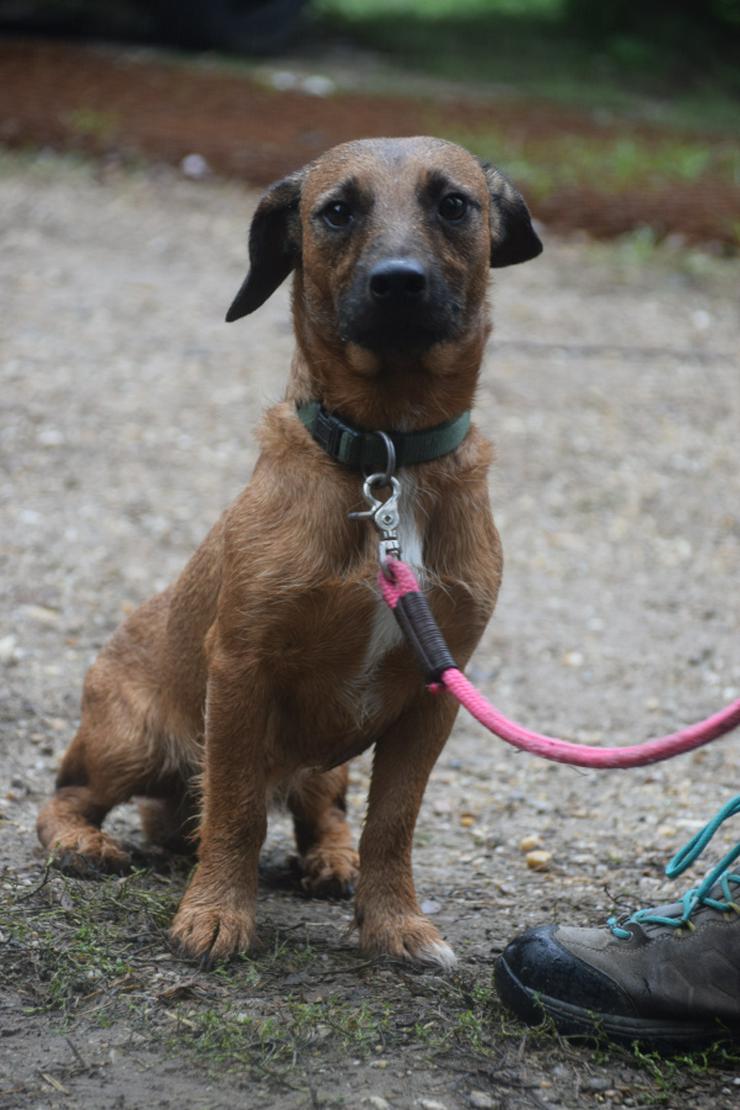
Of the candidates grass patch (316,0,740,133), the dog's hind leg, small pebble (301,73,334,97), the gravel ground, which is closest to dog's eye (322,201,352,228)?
the dog's hind leg

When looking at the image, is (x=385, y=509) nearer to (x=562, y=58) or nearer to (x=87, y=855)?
(x=87, y=855)

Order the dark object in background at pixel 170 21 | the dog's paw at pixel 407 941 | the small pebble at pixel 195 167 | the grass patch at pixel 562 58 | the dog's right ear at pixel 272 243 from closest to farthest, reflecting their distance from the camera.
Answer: the dog's paw at pixel 407 941 < the dog's right ear at pixel 272 243 < the small pebble at pixel 195 167 < the dark object in background at pixel 170 21 < the grass patch at pixel 562 58

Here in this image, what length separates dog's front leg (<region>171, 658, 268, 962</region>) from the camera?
10.7 ft

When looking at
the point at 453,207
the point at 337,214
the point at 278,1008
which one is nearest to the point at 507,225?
the point at 453,207

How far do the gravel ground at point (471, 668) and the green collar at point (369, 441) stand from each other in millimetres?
1160

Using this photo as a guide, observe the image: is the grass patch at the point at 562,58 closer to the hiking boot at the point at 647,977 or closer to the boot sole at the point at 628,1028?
the hiking boot at the point at 647,977

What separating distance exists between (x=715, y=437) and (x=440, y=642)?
16.7 feet

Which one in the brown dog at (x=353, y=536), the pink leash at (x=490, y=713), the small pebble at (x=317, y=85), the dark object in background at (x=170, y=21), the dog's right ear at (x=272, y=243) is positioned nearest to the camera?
the pink leash at (x=490, y=713)

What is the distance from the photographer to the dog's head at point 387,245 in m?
3.19

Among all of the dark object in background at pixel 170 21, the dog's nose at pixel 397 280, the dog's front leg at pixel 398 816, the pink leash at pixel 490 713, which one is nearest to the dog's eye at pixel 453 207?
the dog's nose at pixel 397 280

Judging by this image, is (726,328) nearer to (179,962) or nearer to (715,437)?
(715,437)

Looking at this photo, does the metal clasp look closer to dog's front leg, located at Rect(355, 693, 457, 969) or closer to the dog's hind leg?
dog's front leg, located at Rect(355, 693, 457, 969)

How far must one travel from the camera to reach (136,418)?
747 cm

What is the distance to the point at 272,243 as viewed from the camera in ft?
12.1
